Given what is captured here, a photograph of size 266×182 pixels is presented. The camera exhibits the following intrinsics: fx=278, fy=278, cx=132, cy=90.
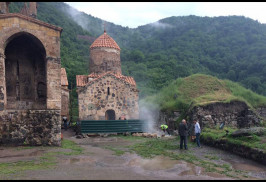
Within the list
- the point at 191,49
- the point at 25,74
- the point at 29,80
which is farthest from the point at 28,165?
the point at 191,49

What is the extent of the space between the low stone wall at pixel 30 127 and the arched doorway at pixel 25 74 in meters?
A: 1.83

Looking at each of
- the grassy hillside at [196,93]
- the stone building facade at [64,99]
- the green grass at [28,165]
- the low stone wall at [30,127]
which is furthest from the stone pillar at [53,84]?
the stone building facade at [64,99]

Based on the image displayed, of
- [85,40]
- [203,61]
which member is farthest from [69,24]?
[203,61]

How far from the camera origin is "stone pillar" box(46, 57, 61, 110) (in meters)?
12.2

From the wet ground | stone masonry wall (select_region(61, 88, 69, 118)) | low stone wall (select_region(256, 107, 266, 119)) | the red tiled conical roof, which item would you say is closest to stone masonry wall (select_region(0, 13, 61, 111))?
the wet ground

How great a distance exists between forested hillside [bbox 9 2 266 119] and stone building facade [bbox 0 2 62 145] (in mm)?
21890

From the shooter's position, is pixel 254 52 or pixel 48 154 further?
pixel 254 52

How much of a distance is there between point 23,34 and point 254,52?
150 ft

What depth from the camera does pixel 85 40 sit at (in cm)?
5600

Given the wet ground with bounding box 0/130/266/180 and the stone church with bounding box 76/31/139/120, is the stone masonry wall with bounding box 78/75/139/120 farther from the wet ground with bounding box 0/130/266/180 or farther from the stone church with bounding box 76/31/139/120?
the wet ground with bounding box 0/130/266/180

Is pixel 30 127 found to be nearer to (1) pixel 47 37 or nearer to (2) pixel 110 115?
(1) pixel 47 37

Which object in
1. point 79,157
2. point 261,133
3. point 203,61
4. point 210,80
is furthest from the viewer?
point 203,61

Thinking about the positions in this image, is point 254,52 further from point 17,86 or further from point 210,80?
point 17,86

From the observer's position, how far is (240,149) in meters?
10.6
